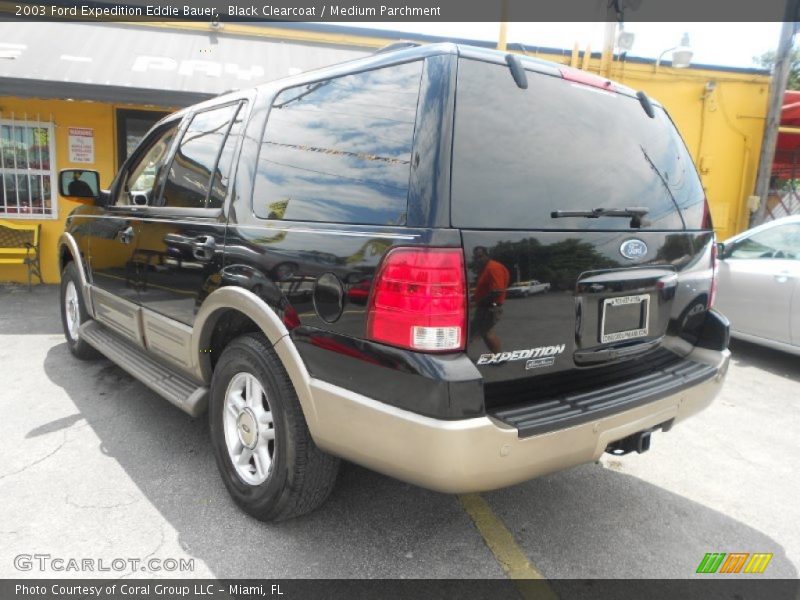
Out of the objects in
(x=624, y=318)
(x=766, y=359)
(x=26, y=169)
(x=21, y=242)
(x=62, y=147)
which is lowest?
(x=766, y=359)

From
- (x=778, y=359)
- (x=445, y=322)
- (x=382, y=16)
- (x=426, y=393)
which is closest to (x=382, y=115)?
(x=445, y=322)

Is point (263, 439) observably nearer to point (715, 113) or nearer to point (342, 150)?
point (342, 150)

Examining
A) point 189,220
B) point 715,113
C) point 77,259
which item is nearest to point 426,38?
point 715,113

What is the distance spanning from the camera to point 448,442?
6.04ft

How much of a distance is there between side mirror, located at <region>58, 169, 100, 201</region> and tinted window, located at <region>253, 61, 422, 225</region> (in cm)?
218

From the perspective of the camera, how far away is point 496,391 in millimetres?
2041

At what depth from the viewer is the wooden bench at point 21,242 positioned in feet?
27.2

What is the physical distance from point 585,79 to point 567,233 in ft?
2.66

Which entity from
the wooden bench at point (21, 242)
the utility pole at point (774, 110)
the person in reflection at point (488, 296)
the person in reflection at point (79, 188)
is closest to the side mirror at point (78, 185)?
the person in reflection at point (79, 188)

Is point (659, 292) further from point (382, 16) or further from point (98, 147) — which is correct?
point (98, 147)

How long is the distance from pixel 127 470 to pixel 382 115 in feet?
7.86

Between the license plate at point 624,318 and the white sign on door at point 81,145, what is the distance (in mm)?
8702

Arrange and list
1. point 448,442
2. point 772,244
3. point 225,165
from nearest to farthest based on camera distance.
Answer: point 448,442, point 225,165, point 772,244

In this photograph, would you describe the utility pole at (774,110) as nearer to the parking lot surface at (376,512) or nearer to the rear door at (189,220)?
the parking lot surface at (376,512)
